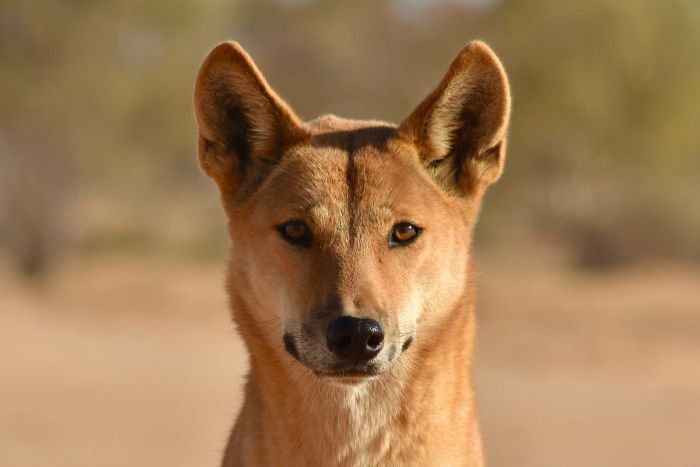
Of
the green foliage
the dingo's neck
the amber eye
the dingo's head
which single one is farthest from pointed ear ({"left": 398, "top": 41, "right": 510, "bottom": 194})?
the green foliage

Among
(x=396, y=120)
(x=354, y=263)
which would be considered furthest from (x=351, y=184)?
(x=396, y=120)

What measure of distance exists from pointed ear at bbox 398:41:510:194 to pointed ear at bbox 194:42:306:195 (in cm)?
50

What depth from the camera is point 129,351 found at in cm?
1747

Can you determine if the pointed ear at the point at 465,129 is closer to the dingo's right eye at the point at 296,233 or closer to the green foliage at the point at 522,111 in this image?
the dingo's right eye at the point at 296,233

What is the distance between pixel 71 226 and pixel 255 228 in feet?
79.2

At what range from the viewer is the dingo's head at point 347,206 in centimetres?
427

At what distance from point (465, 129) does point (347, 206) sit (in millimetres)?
680

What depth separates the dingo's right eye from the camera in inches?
178

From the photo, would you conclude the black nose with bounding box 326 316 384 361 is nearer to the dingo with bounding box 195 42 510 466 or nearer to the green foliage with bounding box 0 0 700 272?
the dingo with bounding box 195 42 510 466

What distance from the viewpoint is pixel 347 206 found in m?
4.53

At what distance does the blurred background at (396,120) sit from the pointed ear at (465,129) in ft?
35.7

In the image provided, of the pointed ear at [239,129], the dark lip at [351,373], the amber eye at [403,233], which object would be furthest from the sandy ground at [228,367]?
the dark lip at [351,373]

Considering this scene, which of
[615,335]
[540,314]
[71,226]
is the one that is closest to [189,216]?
[71,226]

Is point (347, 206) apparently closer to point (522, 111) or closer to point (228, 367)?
point (228, 367)
